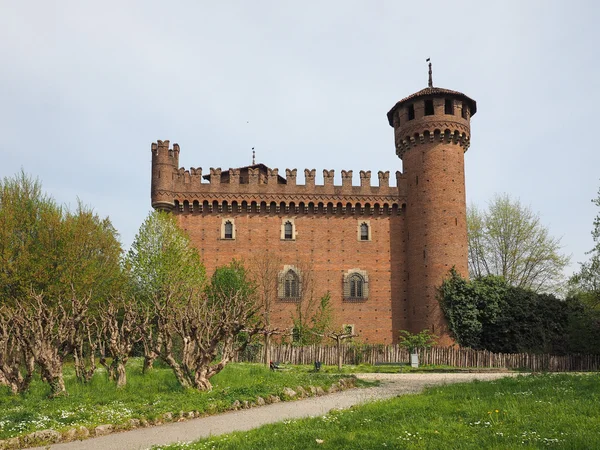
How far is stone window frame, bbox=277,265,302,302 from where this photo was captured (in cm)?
3481

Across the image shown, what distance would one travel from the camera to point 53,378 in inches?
522

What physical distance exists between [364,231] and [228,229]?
9480 mm

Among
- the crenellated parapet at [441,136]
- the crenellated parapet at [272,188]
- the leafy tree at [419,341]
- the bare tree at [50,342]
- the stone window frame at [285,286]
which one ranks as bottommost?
the leafy tree at [419,341]

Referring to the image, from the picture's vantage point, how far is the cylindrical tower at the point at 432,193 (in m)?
33.4

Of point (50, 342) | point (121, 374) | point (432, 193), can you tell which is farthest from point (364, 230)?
point (50, 342)

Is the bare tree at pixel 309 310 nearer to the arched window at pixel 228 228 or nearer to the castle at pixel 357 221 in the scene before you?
the castle at pixel 357 221

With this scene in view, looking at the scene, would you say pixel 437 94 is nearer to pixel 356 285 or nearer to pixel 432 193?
pixel 432 193

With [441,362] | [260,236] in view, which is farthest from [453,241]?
[260,236]

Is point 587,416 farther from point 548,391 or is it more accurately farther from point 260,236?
point 260,236

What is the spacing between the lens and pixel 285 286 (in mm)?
35031

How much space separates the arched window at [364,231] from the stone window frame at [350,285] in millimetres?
2319

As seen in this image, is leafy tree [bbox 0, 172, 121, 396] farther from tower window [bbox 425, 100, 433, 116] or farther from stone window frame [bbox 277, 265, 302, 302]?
tower window [bbox 425, 100, 433, 116]

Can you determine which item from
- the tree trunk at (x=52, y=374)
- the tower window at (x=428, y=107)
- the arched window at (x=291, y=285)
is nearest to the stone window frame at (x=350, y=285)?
the arched window at (x=291, y=285)

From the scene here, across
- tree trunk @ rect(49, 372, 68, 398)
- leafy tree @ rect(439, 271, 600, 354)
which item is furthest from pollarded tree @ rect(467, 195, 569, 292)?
tree trunk @ rect(49, 372, 68, 398)
